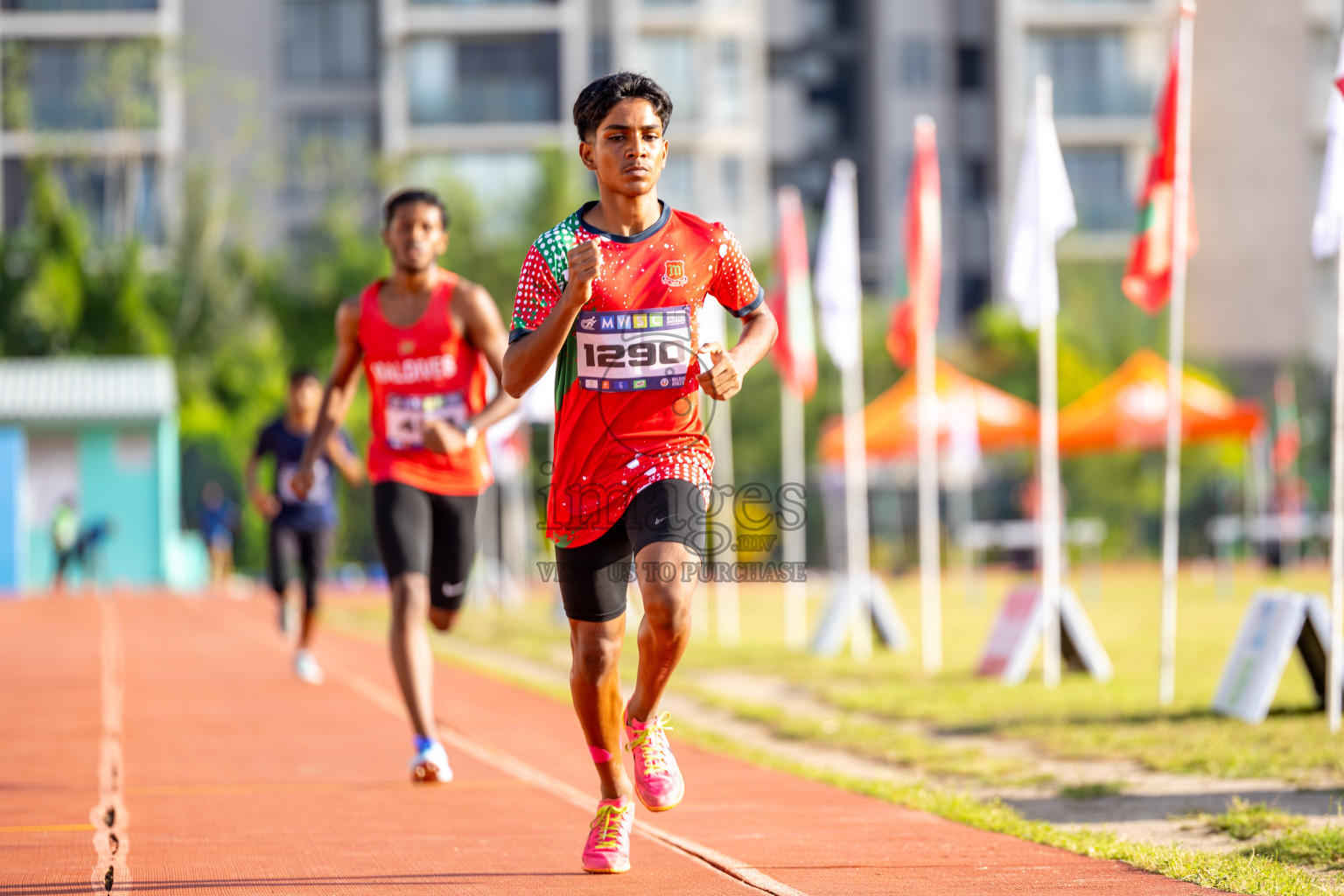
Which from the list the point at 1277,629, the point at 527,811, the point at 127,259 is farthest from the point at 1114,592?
the point at 127,259

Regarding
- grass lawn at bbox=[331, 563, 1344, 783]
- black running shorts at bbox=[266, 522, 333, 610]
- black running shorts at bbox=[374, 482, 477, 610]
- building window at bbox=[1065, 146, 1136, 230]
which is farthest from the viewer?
building window at bbox=[1065, 146, 1136, 230]

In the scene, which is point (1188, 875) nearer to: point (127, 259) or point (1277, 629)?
point (1277, 629)

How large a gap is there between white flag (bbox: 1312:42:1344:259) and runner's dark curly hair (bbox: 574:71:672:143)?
4.94 meters

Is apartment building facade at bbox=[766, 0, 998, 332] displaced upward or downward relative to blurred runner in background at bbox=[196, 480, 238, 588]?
upward

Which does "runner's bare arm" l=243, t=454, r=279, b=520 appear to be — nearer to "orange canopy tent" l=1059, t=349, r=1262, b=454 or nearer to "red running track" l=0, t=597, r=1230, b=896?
"red running track" l=0, t=597, r=1230, b=896

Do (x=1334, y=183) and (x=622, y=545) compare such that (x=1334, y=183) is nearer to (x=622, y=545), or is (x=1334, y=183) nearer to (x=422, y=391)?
(x=422, y=391)

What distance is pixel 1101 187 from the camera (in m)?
50.5

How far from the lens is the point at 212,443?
1373 inches

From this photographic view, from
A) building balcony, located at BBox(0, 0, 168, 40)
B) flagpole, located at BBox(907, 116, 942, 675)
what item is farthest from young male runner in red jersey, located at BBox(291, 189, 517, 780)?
building balcony, located at BBox(0, 0, 168, 40)

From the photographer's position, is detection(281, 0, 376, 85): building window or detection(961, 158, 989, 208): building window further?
detection(281, 0, 376, 85): building window

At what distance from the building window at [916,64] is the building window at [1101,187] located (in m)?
4.69

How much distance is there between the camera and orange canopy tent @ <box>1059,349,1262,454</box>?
21922mm

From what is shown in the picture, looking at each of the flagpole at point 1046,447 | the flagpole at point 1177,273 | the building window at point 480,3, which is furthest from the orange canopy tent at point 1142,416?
the building window at point 480,3

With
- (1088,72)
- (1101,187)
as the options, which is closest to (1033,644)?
(1101,187)
